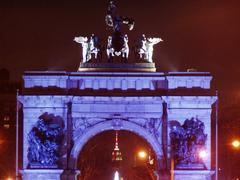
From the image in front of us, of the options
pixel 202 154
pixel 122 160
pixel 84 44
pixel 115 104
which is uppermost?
pixel 84 44

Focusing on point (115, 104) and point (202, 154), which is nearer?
point (202, 154)

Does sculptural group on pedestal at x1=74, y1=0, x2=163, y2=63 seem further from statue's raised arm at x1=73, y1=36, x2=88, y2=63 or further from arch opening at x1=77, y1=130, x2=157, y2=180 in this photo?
arch opening at x1=77, y1=130, x2=157, y2=180

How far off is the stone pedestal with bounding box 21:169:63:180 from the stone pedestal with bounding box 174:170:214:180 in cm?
664

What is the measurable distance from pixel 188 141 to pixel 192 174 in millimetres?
1897

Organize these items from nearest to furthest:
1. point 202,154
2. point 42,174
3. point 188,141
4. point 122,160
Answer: point 42,174
point 202,154
point 188,141
point 122,160

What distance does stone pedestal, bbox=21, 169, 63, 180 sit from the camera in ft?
249

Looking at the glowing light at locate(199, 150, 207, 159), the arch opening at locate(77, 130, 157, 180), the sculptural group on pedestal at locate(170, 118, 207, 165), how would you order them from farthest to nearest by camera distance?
the arch opening at locate(77, 130, 157, 180), the sculptural group on pedestal at locate(170, 118, 207, 165), the glowing light at locate(199, 150, 207, 159)

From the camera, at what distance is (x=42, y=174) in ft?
249

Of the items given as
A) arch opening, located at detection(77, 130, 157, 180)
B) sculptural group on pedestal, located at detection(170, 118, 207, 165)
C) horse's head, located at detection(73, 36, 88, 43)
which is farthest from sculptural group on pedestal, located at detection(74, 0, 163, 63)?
arch opening, located at detection(77, 130, 157, 180)

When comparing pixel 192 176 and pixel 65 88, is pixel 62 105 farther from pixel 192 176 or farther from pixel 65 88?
pixel 192 176

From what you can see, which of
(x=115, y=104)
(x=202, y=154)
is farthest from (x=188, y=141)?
(x=115, y=104)

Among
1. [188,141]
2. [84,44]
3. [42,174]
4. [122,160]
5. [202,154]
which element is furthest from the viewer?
[122,160]

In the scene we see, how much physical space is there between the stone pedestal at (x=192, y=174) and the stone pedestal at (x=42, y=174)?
6.64 m

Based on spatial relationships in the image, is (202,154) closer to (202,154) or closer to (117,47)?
(202,154)
